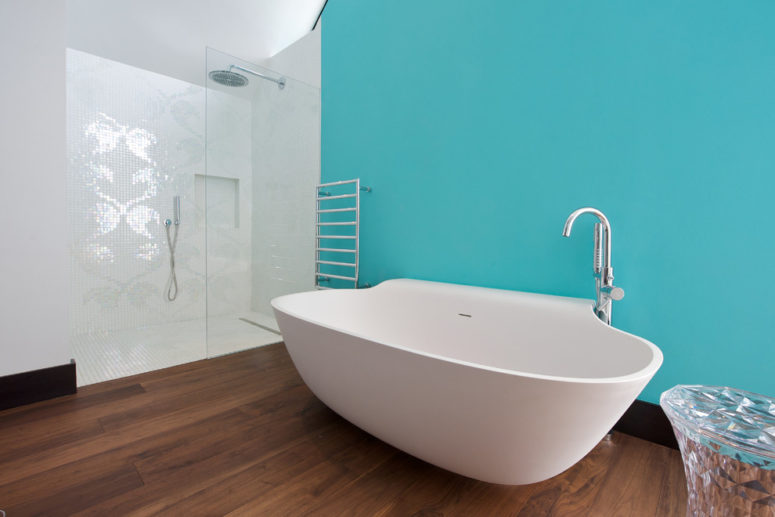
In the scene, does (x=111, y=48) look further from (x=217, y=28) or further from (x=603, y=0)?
(x=603, y=0)

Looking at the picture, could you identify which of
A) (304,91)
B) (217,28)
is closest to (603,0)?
(304,91)

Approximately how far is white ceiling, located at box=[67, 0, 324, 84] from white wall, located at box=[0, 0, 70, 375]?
1.36 meters

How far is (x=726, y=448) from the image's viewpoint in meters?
0.48

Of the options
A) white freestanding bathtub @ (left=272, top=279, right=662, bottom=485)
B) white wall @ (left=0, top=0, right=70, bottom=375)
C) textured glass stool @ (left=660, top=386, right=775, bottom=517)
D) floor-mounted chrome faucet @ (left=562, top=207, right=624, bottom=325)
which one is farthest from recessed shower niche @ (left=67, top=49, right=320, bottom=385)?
textured glass stool @ (left=660, top=386, right=775, bottom=517)

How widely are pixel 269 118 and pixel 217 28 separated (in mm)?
1148

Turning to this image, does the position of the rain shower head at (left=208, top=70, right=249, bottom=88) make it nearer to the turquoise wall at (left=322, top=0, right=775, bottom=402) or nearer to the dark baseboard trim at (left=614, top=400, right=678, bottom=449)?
the turquoise wall at (left=322, top=0, right=775, bottom=402)

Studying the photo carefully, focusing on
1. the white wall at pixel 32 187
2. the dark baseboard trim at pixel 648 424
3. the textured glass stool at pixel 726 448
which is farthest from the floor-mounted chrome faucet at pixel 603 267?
the white wall at pixel 32 187

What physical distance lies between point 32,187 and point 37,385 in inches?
43.0

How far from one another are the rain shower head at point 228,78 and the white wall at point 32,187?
3.07ft

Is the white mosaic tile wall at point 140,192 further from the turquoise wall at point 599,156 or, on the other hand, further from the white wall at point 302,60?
the turquoise wall at point 599,156

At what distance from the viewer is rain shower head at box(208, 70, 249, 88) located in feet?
9.07

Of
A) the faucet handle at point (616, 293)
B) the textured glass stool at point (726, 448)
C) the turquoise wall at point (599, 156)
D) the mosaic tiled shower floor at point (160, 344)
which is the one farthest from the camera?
the mosaic tiled shower floor at point (160, 344)

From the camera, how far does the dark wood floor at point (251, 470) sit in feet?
3.99

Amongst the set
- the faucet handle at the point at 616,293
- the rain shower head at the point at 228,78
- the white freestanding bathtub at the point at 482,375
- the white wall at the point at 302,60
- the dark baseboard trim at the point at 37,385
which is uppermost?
Answer: the white wall at the point at 302,60
